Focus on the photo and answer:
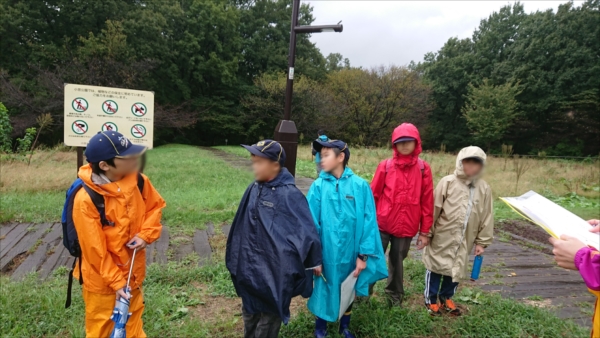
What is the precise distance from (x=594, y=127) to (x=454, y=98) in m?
12.0

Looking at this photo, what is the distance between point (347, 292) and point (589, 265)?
1511mm

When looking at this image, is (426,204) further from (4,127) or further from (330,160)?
(4,127)

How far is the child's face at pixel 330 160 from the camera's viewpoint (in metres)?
2.62

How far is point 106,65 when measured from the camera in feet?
58.0

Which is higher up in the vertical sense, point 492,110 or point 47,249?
point 492,110

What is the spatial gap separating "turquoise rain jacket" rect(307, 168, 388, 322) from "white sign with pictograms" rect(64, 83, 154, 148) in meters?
3.06

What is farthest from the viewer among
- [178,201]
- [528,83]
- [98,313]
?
[528,83]

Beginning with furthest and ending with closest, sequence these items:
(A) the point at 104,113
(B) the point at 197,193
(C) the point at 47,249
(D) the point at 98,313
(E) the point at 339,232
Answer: (B) the point at 197,193
(A) the point at 104,113
(C) the point at 47,249
(E) the point at 339,232
(D) the point at 98,313

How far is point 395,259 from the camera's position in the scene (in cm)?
318

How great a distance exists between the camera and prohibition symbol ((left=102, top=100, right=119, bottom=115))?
4539 mm

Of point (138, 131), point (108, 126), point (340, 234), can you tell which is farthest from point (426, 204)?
point (108, 126)

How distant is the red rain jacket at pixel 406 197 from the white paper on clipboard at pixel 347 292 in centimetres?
69

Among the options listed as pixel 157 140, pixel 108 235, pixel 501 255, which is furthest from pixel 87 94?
pixel 157 140

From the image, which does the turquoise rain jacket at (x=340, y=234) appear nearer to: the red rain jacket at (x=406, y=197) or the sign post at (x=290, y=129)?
the red rain jacket at (x=406, y=197)
